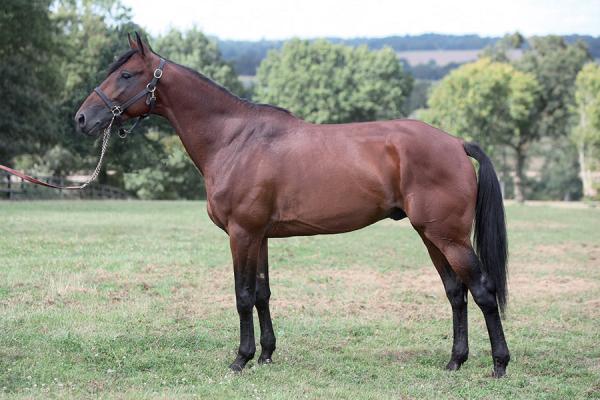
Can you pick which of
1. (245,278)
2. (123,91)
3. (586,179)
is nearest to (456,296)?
(245,278)

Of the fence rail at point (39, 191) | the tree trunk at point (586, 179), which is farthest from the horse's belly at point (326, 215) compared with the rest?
the tree trunk at point (586, 179)

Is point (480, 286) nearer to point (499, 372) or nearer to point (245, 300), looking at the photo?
point (499, 372)

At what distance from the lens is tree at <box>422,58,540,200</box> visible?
58219 millimetres

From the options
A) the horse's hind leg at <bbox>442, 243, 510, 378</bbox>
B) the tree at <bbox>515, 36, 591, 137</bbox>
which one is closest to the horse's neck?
the horse's hind leg at <bbox>442, 243, 510, 378</bbox>

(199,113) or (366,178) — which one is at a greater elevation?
(199,113)

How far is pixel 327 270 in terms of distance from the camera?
13.9 meters

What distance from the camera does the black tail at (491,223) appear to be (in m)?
7.14

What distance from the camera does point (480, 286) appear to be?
274 inches

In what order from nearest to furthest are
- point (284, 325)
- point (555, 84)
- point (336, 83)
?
point (284, 325), point (555, 84), point (336, 83)

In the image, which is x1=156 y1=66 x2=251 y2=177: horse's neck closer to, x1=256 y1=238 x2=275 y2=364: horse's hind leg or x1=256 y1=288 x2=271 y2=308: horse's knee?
x1=256 y1=238 x2=275 y2=364: horse's hind leg

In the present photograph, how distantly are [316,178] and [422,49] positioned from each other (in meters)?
176

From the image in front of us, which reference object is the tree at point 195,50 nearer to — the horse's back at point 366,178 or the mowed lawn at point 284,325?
the mowed lawn at point 284,325

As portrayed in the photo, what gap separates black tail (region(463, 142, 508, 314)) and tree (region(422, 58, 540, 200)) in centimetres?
5157

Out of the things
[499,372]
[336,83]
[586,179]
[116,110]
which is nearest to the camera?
[499,372]
